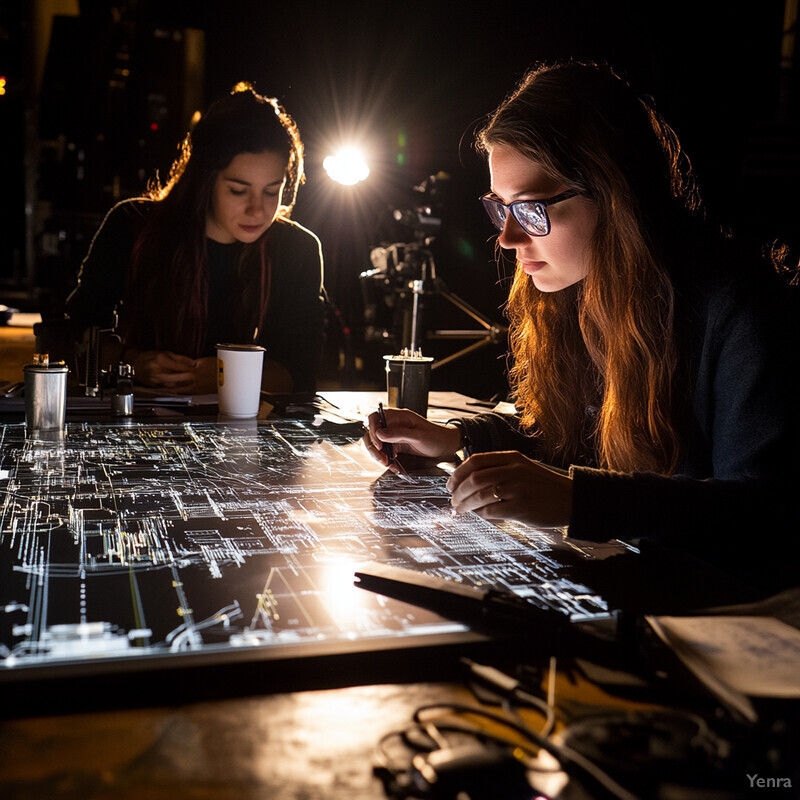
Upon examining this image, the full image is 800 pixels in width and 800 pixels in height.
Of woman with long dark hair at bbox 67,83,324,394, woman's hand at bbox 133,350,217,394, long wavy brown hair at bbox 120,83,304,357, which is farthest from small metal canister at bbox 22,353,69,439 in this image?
long wavy brown hair at bbox 120,83,304,357

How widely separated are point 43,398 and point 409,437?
32.5 inches

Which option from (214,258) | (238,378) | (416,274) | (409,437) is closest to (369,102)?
(416,274)

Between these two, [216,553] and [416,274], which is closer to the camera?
[216,553]

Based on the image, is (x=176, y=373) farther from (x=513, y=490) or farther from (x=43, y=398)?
(x=513, y=490)

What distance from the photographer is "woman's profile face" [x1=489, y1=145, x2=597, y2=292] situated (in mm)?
1458

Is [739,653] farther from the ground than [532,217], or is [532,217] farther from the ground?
[532,217]

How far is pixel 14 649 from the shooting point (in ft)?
2.42

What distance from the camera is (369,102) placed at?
207 inches

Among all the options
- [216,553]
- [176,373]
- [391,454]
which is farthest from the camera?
[176,373]

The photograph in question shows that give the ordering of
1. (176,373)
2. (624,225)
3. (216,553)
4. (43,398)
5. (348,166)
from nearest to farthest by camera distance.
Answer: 1. (216,553)
2. (624,225)
3. (43,398)
4. (176,373)
5. (348,166)

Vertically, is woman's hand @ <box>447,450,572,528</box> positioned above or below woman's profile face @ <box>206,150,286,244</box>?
below

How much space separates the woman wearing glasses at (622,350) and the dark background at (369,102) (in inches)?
58.0

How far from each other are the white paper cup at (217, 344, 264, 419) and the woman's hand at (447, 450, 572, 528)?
1.02 meters

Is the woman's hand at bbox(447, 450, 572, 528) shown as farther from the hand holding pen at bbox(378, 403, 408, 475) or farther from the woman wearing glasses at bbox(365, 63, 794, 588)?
the hand holding pen at bbox(378, 403, 408, 475)
